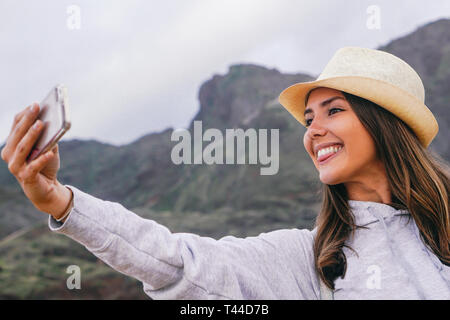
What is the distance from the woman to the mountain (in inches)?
21.9

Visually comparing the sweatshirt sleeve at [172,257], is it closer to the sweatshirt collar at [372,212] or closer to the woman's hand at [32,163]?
Result: the woman's hand at [32,163]

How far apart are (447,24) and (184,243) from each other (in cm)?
4363

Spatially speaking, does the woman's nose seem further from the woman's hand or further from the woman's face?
the woman's hand

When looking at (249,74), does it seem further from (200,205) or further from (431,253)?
(431,253)

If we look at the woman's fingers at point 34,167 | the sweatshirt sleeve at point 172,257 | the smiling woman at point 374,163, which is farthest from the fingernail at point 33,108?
the smiling woman at point 374,163

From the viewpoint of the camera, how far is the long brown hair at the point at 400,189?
6.44 ft

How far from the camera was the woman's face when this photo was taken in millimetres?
2010

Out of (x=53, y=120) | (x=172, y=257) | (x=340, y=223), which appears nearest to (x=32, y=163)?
(x=53, y=120)

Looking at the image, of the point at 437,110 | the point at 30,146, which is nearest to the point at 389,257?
the point at 30,146

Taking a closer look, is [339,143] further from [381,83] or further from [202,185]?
[202,185]

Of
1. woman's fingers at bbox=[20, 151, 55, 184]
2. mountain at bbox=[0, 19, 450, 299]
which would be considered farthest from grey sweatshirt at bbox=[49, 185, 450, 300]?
mountain at bbox=[0, 19, 450, 299]

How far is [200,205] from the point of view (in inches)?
1120

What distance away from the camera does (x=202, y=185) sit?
3062 cm

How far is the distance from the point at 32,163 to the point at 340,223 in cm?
133
